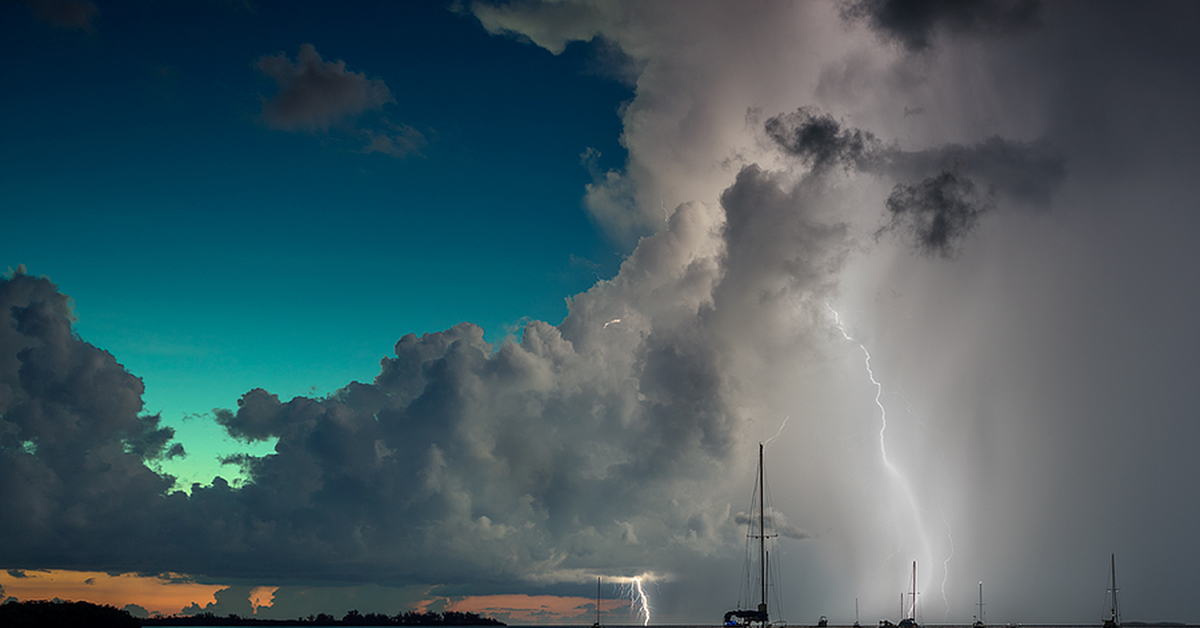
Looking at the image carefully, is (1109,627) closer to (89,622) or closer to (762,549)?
(762,549)

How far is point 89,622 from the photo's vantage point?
469ft

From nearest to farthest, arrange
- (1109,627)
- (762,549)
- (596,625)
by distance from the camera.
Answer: (762,549) → (1109,627) → (596,625)

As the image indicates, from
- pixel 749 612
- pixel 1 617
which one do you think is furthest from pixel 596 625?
pixel 1 617

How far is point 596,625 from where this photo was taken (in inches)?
6964

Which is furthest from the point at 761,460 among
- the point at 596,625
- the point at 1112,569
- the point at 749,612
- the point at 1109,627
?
the point at 1112,569

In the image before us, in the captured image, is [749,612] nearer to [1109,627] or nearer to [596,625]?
[596,625]

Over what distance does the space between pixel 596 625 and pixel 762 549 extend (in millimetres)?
75875

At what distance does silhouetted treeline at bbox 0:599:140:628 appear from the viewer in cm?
12938

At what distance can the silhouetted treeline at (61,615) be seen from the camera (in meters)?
129

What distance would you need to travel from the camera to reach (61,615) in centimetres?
13962

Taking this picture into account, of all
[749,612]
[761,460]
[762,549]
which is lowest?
[749,612]

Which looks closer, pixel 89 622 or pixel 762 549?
pixel 762 549

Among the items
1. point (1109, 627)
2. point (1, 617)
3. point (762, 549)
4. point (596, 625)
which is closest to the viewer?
point (762, 549)

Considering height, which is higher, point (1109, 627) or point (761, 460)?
point (761, 460)
